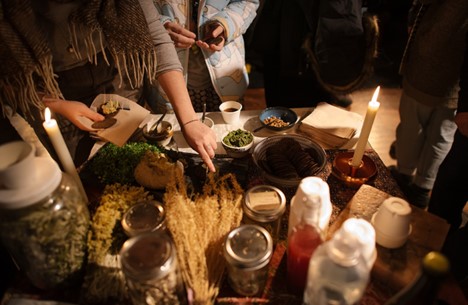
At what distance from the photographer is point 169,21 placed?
1.74m

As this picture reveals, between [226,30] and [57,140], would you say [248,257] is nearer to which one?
[57,140]

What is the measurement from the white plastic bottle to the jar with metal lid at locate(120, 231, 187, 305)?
1.09ft

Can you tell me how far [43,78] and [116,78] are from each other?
54 centimetres

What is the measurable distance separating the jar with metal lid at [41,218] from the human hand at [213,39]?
1148 mm

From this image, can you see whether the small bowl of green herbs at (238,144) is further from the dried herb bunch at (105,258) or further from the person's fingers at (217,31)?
the person's fingers at (217,31)

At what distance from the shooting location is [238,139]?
145 cm

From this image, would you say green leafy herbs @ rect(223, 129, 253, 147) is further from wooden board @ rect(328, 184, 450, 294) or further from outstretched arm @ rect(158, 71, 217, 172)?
wooden board @ rect(328, 184, 450, 294)

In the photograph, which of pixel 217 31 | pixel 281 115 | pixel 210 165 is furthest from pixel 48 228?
pixel 217 31

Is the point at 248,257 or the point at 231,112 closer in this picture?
the point at 248,257

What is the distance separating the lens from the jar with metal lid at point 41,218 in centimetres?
76

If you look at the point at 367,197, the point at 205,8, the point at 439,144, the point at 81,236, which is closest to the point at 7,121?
the point at 81,236

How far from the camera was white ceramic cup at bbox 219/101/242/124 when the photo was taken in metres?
1.65

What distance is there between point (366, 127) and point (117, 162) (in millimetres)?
950

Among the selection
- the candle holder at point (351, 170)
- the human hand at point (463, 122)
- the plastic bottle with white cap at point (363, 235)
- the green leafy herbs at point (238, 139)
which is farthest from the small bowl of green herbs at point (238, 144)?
A: the human hand at point (463, 122)
